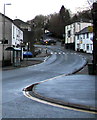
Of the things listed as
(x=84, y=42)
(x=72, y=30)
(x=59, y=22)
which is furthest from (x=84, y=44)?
(x=59, y=22)

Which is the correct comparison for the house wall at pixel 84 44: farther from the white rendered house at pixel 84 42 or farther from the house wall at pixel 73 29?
the house wall at pixel 73 29

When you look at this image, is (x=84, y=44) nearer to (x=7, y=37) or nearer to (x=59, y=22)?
(x=7, y=37)

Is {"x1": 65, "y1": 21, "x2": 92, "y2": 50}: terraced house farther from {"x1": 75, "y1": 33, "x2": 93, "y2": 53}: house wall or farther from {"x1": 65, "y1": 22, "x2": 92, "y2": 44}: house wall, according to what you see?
{"x1": 75, "y1": 33, "x2": 93, "y2": 53}: house wall

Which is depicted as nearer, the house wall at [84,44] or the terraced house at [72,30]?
the house wall at [84,44]

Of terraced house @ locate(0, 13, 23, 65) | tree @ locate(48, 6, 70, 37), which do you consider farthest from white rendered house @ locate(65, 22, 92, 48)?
terraced house @ locate(0, 13, 23, 65)

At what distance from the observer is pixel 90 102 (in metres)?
9.29

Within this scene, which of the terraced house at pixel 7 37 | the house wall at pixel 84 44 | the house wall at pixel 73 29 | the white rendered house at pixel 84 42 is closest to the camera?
the terraced house at pixel 7 37

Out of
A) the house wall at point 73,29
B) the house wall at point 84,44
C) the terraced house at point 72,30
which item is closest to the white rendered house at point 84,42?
the house wall at point 84,44

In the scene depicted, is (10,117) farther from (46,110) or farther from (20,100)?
(20,100)

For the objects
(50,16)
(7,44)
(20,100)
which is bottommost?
(20,100)

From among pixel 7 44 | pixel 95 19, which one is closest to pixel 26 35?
pixel 7 44

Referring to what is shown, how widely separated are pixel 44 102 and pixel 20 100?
122 cm

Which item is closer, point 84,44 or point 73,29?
point 84,44

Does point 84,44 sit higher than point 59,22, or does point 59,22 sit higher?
point 59,22
